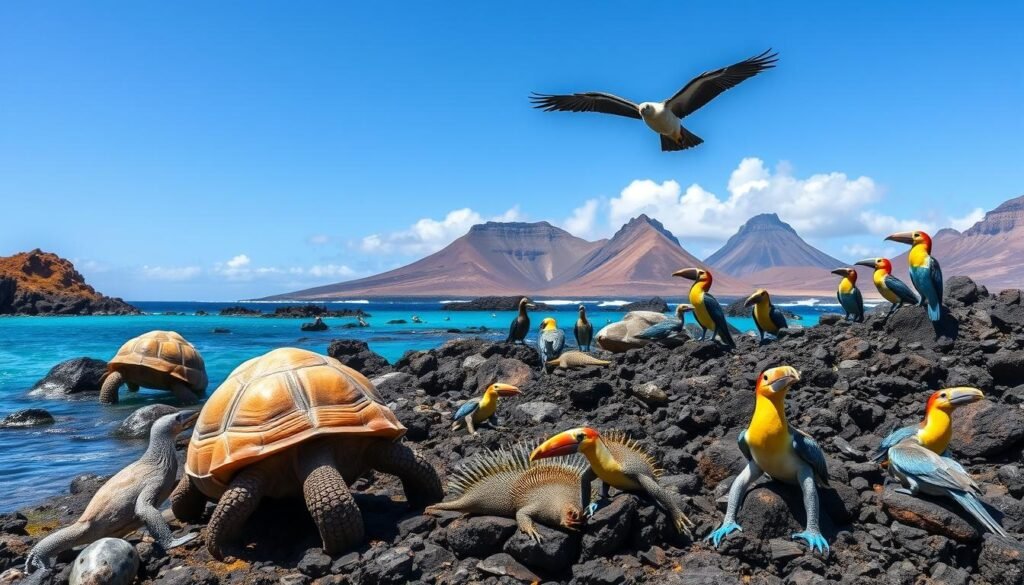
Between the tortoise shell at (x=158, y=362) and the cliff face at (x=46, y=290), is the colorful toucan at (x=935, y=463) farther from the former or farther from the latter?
the cliff face at (x=46, y=290)

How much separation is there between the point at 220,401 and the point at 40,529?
3163 mm

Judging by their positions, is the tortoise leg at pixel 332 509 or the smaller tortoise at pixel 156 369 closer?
the tortoise leg at pixel 332 509

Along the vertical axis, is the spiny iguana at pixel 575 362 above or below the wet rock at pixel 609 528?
above

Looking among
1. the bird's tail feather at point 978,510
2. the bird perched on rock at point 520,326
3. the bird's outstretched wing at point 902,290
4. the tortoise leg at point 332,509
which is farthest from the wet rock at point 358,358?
the bird's tail feather at point 978,510

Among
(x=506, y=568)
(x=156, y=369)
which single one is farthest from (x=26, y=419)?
(x=506, y=568)

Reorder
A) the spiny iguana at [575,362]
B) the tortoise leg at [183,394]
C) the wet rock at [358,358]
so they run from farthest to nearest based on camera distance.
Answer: the wet rock at [358,358] < the tortoise leg at [183,394] < the spiny iguana at [575,362]

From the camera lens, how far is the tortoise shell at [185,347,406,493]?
5.11 metres

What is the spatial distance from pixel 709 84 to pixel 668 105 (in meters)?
0.59

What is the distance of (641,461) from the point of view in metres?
5.13

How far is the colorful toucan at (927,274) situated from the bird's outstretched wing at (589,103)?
4717mm

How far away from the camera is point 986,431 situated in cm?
639

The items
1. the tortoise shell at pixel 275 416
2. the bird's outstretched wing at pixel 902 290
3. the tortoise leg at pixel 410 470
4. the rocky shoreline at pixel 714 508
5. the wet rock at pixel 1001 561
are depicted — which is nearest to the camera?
the wet rock at pixel 1001 561

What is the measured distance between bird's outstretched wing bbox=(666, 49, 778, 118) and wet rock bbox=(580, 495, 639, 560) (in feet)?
19.1

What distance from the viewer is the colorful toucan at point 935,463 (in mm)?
4840
